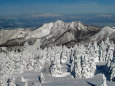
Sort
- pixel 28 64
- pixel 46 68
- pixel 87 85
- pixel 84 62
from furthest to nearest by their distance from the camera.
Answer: pixel 28 64, pixel 46 68, pixel 84 62, pixel 87 85

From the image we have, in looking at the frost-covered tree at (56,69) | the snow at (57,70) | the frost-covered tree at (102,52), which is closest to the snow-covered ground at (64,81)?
the snow at (57,70)

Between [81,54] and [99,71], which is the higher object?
[81,54]

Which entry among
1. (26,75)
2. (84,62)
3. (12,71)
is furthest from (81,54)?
(12,71)

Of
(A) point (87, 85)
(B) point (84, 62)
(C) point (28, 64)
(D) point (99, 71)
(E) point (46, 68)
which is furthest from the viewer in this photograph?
(C) point (28, 64)

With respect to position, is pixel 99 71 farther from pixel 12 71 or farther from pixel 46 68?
pixel 12 71

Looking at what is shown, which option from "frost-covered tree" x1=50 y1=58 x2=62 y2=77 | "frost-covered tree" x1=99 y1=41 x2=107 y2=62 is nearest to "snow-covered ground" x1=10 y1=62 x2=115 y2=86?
"frost-covered tree" x1=50 y1=58 x2=62 y2=77

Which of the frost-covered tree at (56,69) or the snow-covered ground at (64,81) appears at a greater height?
the frost-covered tree at (56,69)

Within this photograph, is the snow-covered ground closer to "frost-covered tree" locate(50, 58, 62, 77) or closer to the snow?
the snow

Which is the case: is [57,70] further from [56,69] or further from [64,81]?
[64,81]

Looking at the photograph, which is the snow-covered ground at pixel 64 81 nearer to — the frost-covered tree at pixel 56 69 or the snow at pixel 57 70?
the snow at pixel 57 70

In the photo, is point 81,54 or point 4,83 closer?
point 4,83

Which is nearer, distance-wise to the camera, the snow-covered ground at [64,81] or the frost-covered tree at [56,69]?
the snow-covered ground at [64,81]
